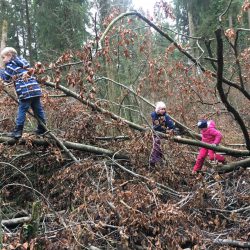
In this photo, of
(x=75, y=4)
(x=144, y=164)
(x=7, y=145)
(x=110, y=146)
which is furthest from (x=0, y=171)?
(x=75, y=4)

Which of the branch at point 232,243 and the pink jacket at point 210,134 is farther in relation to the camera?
the pink jacket at point 210,134

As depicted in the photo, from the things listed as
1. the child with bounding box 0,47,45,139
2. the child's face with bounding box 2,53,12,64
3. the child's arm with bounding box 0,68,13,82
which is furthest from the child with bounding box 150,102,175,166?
the child's face with bounding box 2,53,12,64

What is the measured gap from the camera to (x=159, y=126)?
5.89m

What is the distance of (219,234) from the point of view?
4211mm

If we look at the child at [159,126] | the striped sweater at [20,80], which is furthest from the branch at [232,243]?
the striped sweater at [20,80]

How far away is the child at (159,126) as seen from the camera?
5332 mm

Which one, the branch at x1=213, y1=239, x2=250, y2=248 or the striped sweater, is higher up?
the striped sweater

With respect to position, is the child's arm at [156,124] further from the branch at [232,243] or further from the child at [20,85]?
the branch at [232,243]

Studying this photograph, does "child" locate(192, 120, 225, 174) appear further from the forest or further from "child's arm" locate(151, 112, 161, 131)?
"child's arm" locate(151, 112, 161, 131)

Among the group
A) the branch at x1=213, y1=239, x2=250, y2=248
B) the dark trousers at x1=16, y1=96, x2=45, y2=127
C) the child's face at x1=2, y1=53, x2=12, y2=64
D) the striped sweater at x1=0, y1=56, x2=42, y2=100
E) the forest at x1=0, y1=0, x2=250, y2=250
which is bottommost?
the branch at x1=213, y1=239, x2=250, y2=248

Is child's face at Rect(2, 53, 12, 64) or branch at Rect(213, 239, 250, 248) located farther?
child's face at Rect(2, 53, 12, 64)

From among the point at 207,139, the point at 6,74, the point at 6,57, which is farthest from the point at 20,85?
the point at 207,139

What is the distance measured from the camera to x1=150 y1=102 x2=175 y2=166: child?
5.33 meters

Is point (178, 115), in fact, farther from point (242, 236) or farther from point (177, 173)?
point (242, 236)
